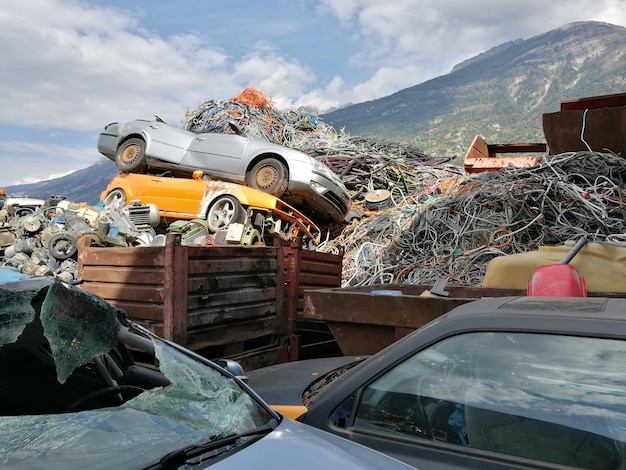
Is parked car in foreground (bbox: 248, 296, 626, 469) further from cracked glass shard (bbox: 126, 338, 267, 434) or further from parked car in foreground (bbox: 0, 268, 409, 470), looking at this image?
cracked glass shard (bbox: 126, 338, 267, 434)

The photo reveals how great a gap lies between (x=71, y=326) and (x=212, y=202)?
28.3 feet

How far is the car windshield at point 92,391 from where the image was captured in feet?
5.31

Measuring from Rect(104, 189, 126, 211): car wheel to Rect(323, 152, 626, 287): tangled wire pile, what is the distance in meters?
5.36

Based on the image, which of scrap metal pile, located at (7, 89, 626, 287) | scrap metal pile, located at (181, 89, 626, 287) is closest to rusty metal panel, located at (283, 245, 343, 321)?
scrap metal pile, located at (7, 89, 626, 287)

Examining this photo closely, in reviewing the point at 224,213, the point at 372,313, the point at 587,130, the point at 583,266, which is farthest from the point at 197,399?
the point at 224,213

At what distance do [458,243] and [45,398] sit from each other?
20.1 ft

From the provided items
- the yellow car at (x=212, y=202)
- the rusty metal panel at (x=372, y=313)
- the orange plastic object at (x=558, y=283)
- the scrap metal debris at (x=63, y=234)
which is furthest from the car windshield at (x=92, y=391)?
the yellow car at (x=212, y=202)

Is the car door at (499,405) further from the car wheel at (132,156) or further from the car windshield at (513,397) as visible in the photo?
the car wheel at (132,156)

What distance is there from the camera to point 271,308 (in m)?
5.03

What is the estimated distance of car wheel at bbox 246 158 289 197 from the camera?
1137 centimetres

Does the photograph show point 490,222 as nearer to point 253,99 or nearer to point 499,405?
point 499,405

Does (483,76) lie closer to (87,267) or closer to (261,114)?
(261,114)

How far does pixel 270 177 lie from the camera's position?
37.7ft

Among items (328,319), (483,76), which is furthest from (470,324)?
(483,76)
